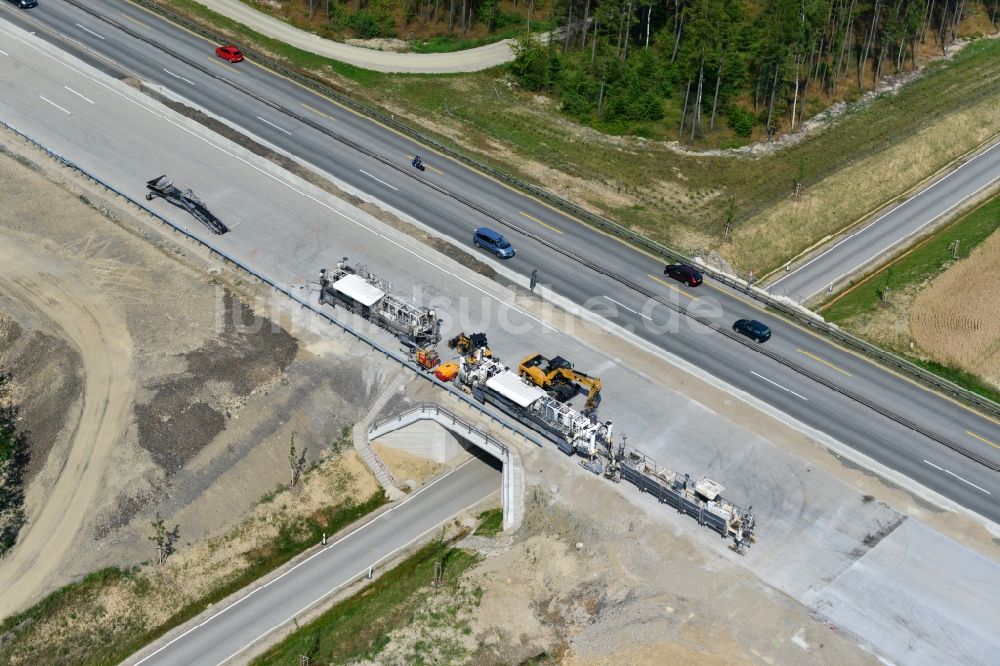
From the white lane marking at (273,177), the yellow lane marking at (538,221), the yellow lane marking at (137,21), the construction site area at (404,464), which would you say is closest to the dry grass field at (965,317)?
the construction site area at (404,464)

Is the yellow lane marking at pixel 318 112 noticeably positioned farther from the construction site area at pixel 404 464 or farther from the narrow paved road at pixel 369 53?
the construction site area at pixel 404 464

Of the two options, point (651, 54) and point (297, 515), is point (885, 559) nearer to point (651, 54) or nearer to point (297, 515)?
point (297, 515)

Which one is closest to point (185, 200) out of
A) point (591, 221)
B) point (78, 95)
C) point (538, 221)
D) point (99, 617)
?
point (78, 95)

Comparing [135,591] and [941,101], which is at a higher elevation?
[941,101]

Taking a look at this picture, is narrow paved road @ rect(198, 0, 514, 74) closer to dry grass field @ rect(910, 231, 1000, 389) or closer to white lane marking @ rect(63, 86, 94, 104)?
white lane marking @ rect(63, 86, 94, 104)

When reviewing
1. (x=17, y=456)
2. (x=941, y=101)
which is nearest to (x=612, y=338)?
(x=17, y=456)

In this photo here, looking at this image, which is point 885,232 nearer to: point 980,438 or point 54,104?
point 980,438

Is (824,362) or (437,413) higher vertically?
(824,362)
